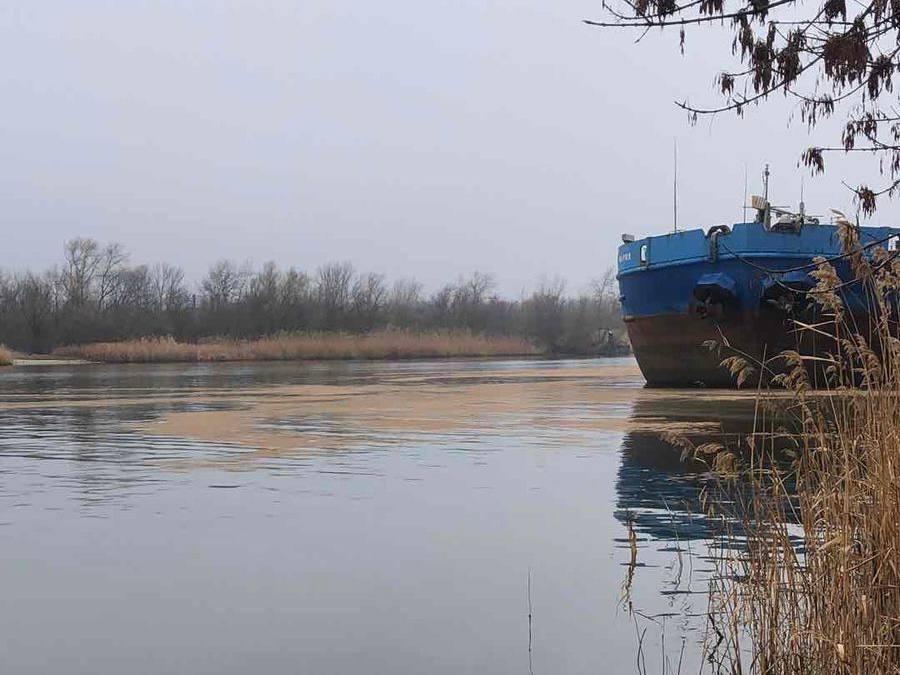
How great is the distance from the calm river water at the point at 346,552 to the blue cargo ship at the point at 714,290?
8.78m

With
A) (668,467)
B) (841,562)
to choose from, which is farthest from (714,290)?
(841,562)

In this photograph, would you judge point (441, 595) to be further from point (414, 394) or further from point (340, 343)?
point (340, 343)

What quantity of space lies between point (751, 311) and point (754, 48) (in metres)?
17.2

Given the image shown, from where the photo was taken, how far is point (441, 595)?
15.8 ft

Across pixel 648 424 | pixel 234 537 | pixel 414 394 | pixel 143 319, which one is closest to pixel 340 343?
pixel 143 319

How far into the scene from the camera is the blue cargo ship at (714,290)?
19953 millimetres

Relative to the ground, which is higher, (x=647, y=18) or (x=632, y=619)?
(x=647, y=18)

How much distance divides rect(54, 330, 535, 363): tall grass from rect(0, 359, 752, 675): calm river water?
37834 millimetres

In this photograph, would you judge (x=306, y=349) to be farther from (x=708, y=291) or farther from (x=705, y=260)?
(x=708, y=291)

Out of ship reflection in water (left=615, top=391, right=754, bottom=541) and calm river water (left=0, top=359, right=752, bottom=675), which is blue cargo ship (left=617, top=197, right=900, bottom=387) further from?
calm river water (left=0, top=359, right=752, bottom=675)

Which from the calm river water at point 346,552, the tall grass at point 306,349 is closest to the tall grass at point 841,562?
the calm river water at point 346,552

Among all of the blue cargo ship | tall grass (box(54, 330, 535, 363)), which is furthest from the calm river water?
tall grass (box(54, 330, 535, 363))

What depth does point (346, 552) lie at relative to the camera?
5680mm

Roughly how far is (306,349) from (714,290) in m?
32.4
